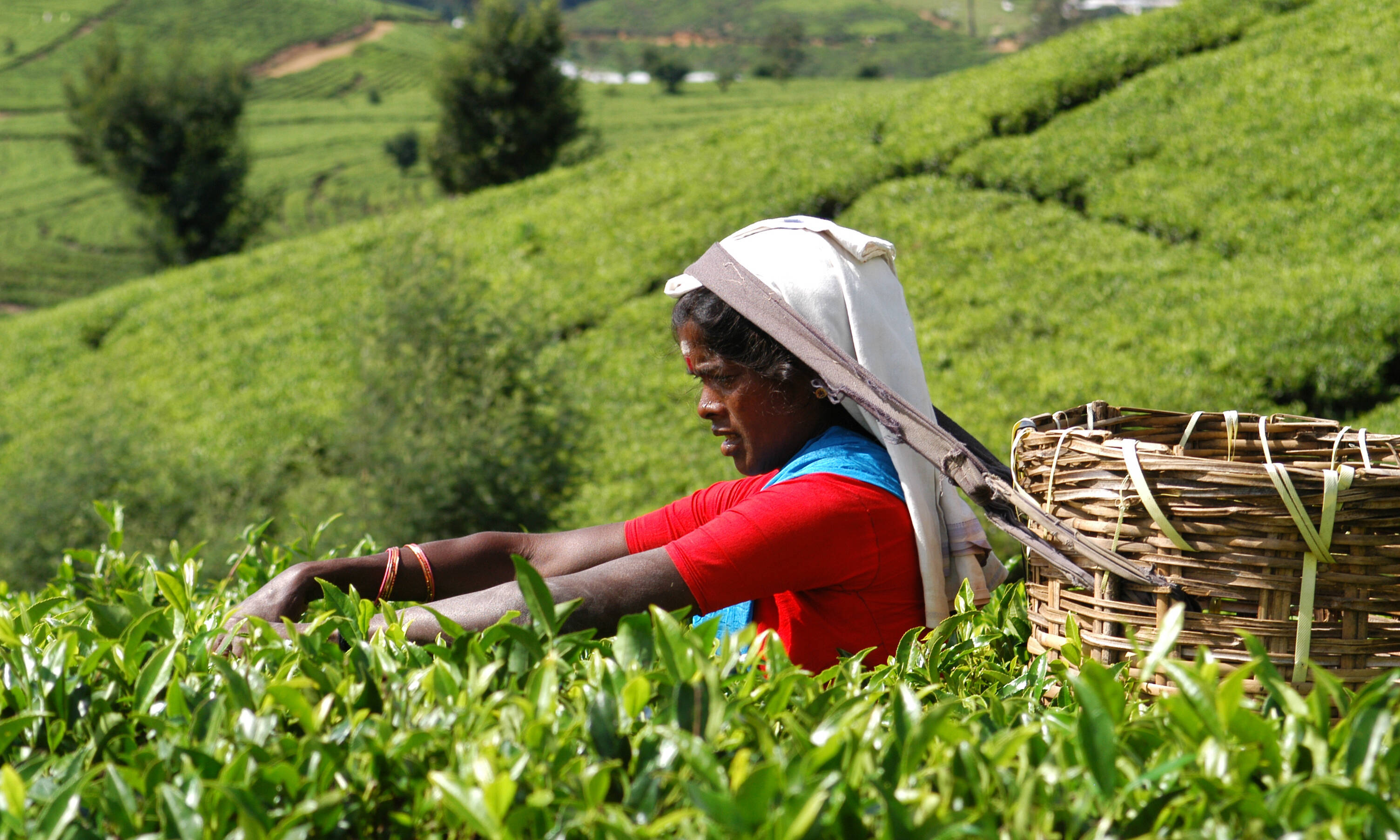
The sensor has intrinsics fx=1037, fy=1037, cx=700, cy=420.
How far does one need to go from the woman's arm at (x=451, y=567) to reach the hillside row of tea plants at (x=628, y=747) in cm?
46

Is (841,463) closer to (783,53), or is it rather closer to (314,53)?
(783,53)

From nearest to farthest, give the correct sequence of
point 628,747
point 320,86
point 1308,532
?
point 628,747 → point 1308,532 → point 320,86

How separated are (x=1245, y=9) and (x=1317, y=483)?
1324 centimetres

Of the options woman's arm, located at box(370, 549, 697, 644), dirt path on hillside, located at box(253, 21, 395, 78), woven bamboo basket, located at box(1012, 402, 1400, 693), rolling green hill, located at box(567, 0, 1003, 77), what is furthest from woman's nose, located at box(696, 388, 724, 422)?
dirt path on hillside, located at box(253, 21, 395, 78)

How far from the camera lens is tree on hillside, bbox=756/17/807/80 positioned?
68438 mm

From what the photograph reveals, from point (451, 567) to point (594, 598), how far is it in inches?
28.5

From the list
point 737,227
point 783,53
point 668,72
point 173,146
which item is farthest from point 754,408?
point 783,53

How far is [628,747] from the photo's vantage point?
1.33m

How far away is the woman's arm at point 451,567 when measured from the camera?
6.84 feet

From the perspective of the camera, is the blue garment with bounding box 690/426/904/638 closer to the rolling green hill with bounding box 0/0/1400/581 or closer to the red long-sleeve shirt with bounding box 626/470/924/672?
the red long-sleeve shirt with bounding box 626/470/924/672

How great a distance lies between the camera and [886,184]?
38.1 feet

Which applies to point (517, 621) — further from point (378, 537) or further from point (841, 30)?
point (841, 30)

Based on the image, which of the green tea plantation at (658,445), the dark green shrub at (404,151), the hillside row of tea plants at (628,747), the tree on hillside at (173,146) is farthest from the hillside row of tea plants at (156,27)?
the hillside row of tea plants at (628,747)

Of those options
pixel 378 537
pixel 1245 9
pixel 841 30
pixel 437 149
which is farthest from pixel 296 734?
pixel 841 30
